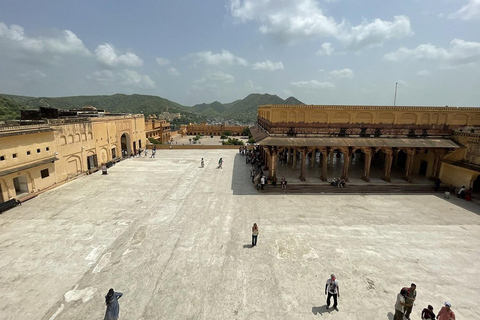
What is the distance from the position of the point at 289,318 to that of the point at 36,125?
22.6 meters

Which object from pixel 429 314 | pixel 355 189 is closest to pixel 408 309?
pixel 429 314

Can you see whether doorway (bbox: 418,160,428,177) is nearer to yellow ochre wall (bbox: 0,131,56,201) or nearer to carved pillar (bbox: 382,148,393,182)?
carved pillar (bbox: 382,148,393,182)

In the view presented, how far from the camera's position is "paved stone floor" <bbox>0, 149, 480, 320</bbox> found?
8.17m

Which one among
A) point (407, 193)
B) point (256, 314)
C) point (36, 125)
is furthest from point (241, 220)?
point (36, 125)

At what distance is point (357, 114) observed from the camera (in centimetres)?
2116

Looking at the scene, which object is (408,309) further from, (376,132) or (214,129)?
(214,129)

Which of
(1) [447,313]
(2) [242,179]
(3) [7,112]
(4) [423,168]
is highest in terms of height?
(3) [7,112]

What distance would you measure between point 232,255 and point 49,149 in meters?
19.2

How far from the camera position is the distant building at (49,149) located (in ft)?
55.2

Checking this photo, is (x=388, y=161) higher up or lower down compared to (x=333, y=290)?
higher up

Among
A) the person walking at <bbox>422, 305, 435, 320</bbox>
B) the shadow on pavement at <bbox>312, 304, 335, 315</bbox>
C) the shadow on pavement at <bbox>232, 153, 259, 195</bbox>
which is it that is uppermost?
the person walking at <bbox>422, 305, 435, 320</bbox>

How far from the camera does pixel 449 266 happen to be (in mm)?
10203

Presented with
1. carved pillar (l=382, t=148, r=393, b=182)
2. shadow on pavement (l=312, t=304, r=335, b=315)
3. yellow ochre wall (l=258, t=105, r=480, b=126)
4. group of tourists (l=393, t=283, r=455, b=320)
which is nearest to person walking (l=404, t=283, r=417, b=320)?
group of tourists (l=393, t=283, r=455, b=320)

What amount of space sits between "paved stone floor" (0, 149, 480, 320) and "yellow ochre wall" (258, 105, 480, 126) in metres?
6.88
